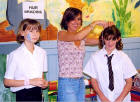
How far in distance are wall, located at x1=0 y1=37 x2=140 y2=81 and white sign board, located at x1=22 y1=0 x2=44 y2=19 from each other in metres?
0.32

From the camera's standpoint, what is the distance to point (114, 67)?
230 cm

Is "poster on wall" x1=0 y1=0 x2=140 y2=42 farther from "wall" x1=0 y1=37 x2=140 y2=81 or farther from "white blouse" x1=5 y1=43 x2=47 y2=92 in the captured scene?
"white blouse" x1=5 y1=43 x2=47 y2=92

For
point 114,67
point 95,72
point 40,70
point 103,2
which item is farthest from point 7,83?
point 103,2

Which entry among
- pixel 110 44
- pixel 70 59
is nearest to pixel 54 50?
pixel 70 59

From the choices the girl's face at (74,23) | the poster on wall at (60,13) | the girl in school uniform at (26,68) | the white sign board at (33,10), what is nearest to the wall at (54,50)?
the poster on wall at (60,13)

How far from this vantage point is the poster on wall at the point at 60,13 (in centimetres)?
279

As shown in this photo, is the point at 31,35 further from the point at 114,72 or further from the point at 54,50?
the point at 54,50

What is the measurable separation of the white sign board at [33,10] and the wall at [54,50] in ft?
1.06

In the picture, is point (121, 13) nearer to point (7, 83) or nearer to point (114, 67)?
point (114, 67)

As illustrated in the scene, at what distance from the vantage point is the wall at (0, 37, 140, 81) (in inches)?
109

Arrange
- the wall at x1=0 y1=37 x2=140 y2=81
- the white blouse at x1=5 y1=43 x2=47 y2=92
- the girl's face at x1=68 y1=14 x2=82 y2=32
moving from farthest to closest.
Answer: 1. the wall at x1=0 y1=37 x2=140 y2=81
2. the girl's face at x1=68 y1=14 x2=82 y2=32
3. the white blouse at x1=5 y1=43 x2=47 y2=92

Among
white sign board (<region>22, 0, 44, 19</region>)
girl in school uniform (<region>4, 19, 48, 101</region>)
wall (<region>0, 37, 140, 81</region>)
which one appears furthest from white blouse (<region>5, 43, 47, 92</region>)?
white sign board (<region>22, 0, 44, 19</region>)

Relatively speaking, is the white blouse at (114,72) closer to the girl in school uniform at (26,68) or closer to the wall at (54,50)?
the girl in school uniform at (26,68)

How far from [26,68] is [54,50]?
107cm
